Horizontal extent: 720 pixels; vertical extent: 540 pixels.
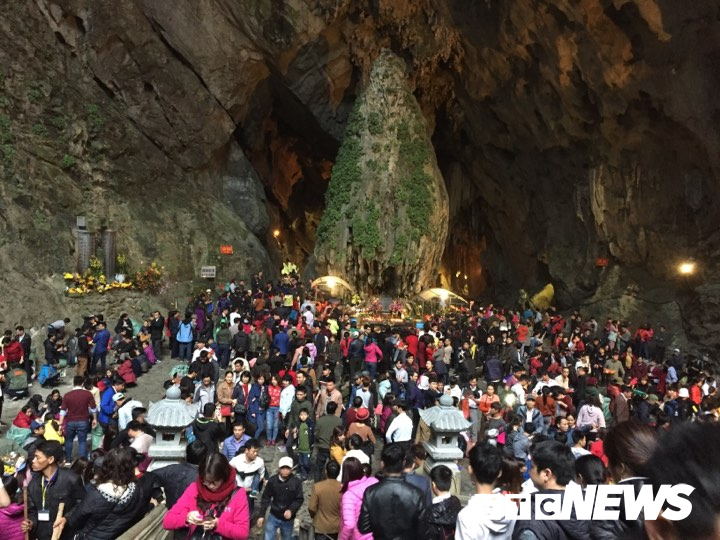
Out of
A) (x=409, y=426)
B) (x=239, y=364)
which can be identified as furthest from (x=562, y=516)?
(x=239, y=364)

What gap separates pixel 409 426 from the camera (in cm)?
751

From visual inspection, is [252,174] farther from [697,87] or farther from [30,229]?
[697,87]

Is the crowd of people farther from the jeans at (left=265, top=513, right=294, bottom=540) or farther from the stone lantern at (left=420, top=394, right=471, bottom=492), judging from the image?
the stone lantern at (left=420, top=394, right=471, bottom=492)

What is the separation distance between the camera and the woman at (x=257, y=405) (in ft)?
29.6

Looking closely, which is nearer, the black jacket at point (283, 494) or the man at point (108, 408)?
the black jacket at point (283, 494)

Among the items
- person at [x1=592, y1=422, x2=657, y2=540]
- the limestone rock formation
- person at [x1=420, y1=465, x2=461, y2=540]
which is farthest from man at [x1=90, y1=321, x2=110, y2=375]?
the limestone rock formation

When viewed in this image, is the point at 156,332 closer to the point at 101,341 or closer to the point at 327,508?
the point at 101,341

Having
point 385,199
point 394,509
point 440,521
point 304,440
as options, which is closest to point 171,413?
point 304,440

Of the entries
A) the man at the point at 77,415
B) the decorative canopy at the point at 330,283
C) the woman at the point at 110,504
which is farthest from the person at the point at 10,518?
the decorative canopy at the point at 330,283

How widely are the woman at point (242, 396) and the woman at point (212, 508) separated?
495cm

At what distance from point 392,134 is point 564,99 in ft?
26.7

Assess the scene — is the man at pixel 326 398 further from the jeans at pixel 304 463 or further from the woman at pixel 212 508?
the woman at pixel 212 508

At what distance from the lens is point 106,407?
8453mm

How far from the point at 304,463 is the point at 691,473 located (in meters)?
7.03
